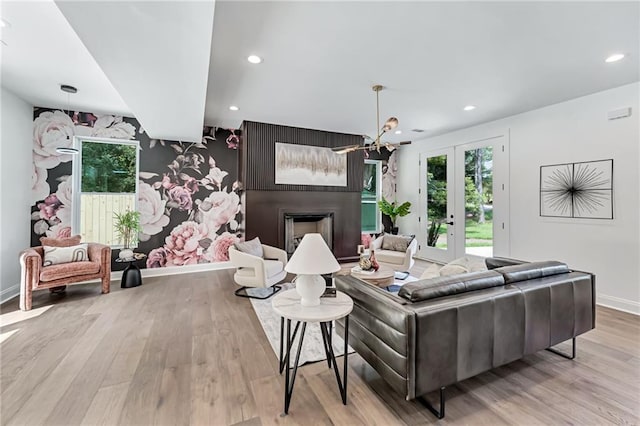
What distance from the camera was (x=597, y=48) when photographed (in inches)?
104

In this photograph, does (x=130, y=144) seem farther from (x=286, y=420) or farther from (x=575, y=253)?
(x=575, y=253)

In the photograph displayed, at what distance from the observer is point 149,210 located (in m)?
4.86

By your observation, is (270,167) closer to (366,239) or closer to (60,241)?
(366,239)

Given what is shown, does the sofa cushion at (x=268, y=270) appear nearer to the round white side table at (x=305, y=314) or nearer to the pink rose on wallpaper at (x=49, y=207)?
the round white side table at (x=305, y=314)

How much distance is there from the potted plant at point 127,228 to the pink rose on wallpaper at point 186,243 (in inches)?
20.6

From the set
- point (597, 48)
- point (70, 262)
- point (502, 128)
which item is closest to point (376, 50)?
point (597, 48)

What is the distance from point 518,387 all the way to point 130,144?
5.99 meters

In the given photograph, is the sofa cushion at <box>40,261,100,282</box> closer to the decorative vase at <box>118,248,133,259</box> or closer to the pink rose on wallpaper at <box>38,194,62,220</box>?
the decorative vase at <box>118,248,133,259</box>

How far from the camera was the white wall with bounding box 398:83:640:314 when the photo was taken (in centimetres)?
341

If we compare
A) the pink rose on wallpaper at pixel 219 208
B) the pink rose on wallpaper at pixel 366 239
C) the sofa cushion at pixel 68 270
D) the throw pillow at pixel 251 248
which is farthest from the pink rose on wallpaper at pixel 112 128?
the pink rose on wallpaper at pixel 366 239

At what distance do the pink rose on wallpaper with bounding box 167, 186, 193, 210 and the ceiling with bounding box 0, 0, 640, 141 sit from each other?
1260mm

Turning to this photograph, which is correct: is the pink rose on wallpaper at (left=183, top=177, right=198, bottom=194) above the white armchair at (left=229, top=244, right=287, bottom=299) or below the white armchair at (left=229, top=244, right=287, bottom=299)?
above

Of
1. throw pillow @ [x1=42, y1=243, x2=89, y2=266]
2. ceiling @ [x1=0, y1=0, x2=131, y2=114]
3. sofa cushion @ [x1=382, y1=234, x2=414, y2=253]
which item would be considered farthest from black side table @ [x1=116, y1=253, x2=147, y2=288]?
sofa cushion @ [x1=382, y1=234, x2=414, y2=253]

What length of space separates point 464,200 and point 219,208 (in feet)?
15.9
